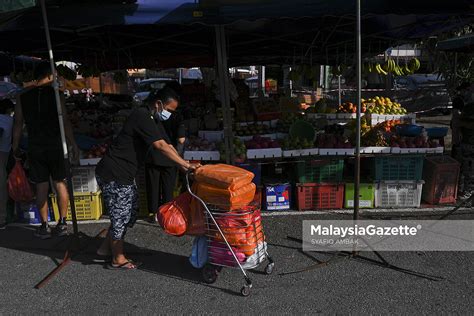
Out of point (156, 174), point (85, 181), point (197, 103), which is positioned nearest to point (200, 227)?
point (156, 174)

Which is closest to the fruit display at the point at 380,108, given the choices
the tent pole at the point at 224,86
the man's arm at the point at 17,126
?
the tent pole at the point at 224,86

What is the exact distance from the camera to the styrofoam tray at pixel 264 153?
A: 5895 mm

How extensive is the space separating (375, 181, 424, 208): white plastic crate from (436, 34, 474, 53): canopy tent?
377 cm

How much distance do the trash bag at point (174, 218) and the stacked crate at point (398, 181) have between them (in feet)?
10.8

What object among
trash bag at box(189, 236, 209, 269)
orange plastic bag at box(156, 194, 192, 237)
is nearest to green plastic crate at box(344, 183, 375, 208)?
trash bag at box(189, 236, 209, 269)

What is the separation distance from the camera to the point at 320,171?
240 inches

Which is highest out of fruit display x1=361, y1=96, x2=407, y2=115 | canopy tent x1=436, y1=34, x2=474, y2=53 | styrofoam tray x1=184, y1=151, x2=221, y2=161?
canopy tent x1=436, y1=34, x2=474, y2=53

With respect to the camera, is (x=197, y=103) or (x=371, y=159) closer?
(x=371, y=159)

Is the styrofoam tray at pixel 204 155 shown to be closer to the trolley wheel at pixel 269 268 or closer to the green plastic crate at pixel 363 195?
the green plastic crate at pixel 363 195

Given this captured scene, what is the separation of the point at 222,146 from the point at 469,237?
3.14m

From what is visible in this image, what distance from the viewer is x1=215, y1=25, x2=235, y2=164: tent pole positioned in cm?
521

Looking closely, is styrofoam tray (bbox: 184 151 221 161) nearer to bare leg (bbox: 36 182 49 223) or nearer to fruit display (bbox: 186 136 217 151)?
fruit display (bbox: 186 136 217 151)

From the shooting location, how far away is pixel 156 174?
5602 mm

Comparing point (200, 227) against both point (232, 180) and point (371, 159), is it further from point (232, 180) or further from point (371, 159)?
point (371, 159)
